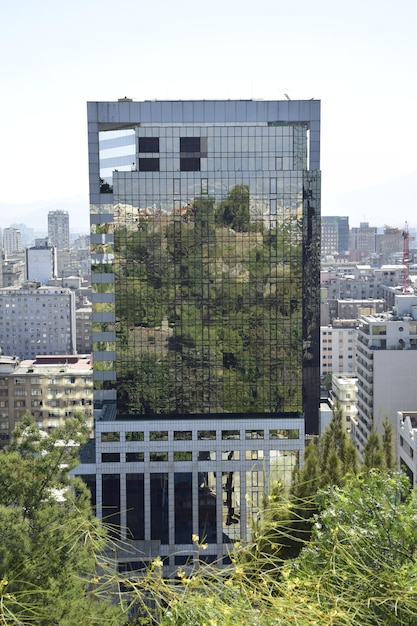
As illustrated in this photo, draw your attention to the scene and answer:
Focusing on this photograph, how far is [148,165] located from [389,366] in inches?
1172

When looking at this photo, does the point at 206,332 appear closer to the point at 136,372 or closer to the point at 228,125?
the point at 136,372

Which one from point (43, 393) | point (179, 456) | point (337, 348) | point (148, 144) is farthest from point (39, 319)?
point (179, 456)

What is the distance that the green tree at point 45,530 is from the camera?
18906 mm

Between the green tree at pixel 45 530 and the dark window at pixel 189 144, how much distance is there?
844 inches

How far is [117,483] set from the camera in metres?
40.3

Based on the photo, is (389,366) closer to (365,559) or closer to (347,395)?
(347,395)

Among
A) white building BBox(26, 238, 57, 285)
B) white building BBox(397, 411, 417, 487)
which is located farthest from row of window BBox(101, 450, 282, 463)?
Result: white building BBox(26, 238, 57, 285)

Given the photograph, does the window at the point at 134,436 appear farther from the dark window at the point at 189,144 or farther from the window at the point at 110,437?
the dark window at the point at 189,144

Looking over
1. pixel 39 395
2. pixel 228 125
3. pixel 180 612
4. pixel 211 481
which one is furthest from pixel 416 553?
pixel 39 395

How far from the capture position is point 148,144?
42062 millimetres

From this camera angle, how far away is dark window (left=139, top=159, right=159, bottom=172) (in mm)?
42031

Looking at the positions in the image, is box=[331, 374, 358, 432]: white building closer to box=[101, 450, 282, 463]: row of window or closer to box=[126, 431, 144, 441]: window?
box=[101, 450, 282, 463]: row of window

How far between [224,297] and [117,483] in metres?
11.0

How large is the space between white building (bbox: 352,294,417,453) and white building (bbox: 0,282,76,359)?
81477 mm
